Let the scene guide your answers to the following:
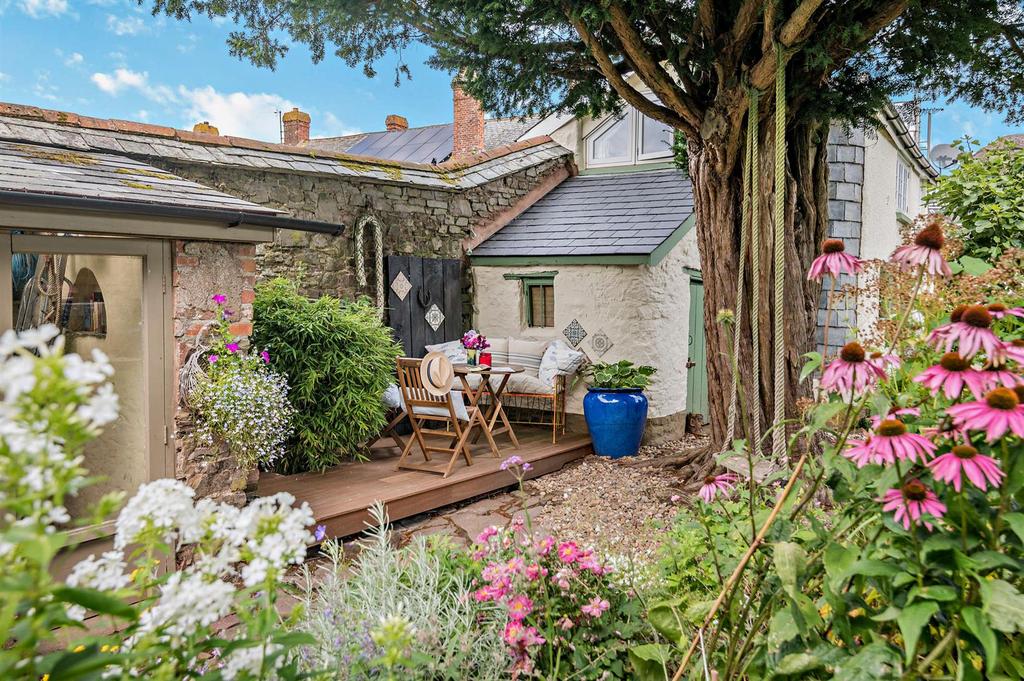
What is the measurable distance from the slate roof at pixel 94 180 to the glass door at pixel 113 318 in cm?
27

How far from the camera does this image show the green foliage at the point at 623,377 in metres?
7.30

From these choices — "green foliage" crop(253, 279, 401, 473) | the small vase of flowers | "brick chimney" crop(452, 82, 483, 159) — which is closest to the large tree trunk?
the small vase of flowers

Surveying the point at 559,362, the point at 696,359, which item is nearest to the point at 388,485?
the point at 559,362

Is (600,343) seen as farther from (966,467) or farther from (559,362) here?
(966,467)

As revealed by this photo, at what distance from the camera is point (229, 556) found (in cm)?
100

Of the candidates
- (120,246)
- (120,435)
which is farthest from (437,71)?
(120,435)

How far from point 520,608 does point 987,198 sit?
4936 mm

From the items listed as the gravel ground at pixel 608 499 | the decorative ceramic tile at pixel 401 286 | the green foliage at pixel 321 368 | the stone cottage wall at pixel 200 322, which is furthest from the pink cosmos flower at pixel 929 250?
the decorative ceramic tile at pixel 401 286

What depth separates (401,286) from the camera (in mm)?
7902

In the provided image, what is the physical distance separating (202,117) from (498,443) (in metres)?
5.95

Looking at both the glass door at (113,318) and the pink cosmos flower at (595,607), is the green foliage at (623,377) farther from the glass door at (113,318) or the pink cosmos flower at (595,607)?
the pink cosmos flower at (595,607)

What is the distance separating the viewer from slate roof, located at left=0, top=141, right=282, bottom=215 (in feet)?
12.1

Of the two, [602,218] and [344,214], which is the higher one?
[602,218]

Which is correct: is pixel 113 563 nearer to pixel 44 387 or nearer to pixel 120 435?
pixel 44 387
